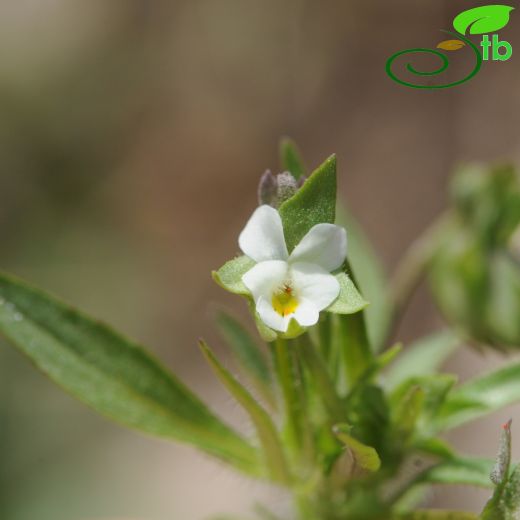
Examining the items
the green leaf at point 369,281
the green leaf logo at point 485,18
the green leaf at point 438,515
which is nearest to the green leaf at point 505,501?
the green leaf at point 438,515

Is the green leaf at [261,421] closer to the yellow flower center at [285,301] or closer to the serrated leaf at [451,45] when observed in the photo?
the yellow flower center at [285,301]

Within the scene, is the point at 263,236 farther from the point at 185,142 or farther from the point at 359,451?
the point at 185,142

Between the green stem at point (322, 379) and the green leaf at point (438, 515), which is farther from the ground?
the green stem at point (322, 379)

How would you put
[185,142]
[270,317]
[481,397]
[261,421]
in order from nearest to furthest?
[270,317], [261,421], [481,397], [185,142]

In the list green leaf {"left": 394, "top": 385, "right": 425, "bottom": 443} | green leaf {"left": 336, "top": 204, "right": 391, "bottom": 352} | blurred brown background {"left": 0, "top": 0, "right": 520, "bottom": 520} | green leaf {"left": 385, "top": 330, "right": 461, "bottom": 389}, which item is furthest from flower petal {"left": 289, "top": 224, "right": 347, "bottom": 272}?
blurred brown background {"left": 0, "top": 0, "right": 520, "bottom": 520}

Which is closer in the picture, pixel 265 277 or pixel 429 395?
pixel 265 277

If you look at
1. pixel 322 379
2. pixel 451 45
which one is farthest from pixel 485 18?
pixel 322 379

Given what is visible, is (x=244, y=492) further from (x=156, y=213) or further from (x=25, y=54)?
(x=25, y=54)

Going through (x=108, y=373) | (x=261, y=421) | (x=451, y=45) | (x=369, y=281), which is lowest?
(x=261, y=421)

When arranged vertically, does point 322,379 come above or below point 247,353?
below
